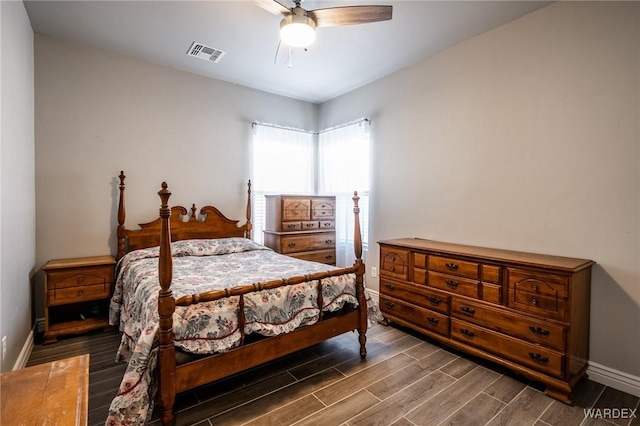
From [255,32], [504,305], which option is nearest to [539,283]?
[504,305]

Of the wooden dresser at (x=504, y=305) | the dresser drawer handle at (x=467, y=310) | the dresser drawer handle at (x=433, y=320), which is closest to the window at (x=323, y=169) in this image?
the wooden dresser at (x=504, y=305)

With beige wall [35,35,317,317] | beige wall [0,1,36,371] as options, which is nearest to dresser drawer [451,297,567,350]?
beige wall [35,35,317,317]

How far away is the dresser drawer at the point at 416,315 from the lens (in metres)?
2.82

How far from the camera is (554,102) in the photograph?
253cm

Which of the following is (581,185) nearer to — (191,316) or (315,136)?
(191,316)

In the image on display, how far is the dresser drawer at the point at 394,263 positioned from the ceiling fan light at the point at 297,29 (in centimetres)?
207

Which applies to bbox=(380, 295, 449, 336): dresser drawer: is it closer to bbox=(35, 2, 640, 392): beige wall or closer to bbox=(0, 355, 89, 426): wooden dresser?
bbox=(35, 2, 640, 392): beige wall

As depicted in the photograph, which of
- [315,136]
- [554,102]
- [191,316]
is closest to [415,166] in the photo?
[554,102]

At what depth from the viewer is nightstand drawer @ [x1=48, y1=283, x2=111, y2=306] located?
9.38 feet

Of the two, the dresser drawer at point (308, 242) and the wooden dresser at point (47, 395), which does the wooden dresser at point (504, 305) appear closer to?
the dresser drawer at point (308, 242)

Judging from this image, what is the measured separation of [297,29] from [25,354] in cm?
325

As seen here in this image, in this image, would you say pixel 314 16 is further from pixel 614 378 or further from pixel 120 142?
pixel 614 378

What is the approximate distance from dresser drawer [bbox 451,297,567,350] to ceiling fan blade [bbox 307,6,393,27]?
2.28 m

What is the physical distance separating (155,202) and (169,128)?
892 millimetres
